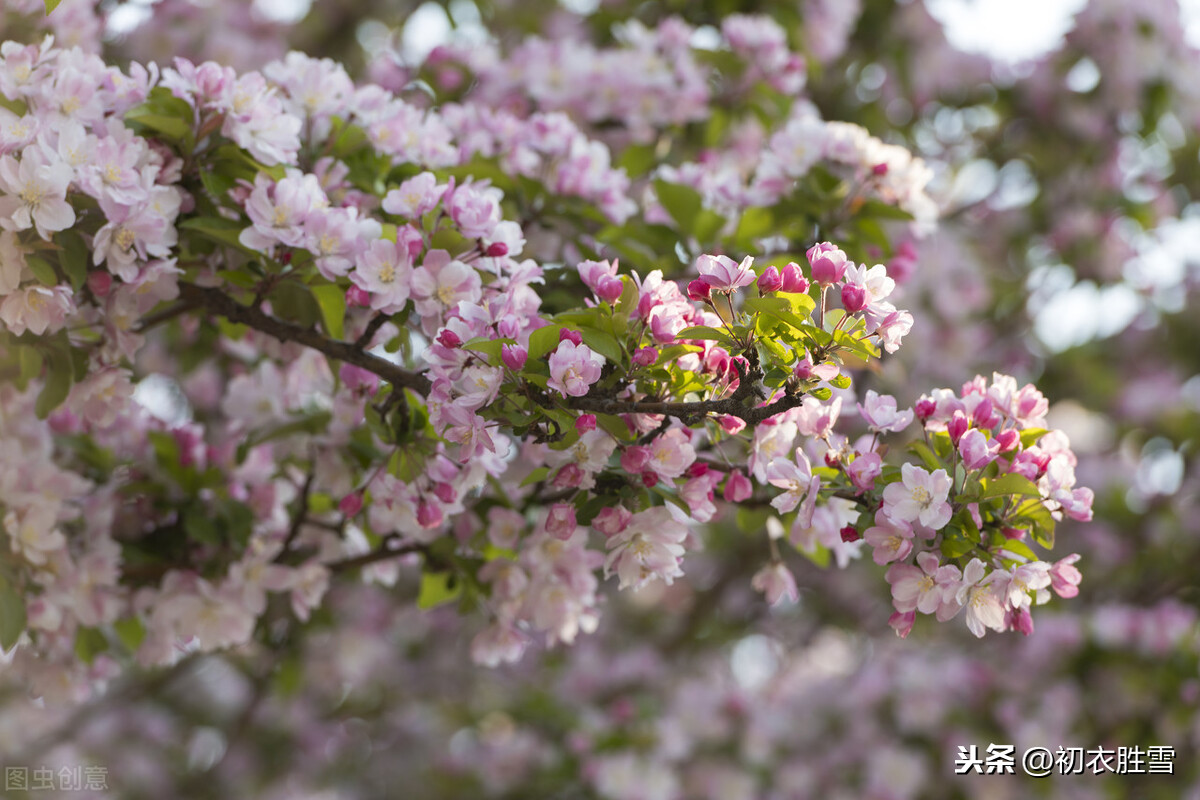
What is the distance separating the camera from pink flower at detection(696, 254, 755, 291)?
43.6 inches

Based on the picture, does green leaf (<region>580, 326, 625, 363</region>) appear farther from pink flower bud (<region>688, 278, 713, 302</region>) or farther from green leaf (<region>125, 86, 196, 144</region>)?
green leaf (<region>125, 86, 196, 144</region>)

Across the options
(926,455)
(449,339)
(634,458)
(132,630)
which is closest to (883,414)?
(926,455)

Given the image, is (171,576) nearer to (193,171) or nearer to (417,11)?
(193,171)

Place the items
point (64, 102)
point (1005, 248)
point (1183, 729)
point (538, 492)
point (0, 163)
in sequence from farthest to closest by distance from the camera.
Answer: point (1005, 248) → point (1183, 729) → point (538, 492) → point (64, 102) → point (0, 163)

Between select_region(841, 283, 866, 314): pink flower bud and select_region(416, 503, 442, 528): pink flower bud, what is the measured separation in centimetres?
65

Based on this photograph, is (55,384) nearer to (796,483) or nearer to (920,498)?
(796,483)

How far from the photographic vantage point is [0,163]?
1.20 m

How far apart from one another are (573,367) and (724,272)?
192 millimetres

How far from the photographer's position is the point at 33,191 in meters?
1.22

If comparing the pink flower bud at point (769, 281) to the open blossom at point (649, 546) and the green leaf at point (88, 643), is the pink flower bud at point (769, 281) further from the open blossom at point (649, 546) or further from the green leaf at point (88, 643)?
the green leaf at point (88, 643)

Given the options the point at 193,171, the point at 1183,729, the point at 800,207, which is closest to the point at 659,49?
the point at 800,207

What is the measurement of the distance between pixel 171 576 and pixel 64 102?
79cm

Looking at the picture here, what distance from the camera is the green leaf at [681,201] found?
5.99 ft

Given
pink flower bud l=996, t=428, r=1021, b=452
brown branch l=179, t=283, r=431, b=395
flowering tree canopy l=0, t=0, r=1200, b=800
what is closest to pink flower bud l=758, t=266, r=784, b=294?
flowering tree canopy l=0, t=0, r=1200, b=800
